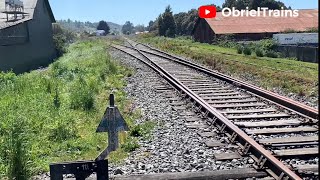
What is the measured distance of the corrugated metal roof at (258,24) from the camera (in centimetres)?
5684

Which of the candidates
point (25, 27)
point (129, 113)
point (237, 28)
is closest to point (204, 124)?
point (129, 113)

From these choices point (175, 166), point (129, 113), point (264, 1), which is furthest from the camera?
point (264, 1)

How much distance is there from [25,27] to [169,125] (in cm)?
3018

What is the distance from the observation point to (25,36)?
36250 millimetres

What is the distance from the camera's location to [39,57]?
39750 millimetres

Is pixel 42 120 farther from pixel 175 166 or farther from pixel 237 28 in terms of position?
pixel 237 28

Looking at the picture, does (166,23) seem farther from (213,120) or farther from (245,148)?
(245,148)

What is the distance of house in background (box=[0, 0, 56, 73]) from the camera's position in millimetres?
32094

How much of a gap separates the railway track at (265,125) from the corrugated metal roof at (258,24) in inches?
1729

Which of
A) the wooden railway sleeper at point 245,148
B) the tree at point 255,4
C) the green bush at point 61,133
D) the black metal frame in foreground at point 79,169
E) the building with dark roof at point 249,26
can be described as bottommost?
the green bush at point 61,133

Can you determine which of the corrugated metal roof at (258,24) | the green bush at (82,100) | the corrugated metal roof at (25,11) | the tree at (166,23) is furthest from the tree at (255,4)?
the green bush at (82,100)

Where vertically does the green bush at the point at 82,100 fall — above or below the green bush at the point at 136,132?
above

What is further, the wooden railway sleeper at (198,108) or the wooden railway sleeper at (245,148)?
the wooden railway sleeper at (198,108)

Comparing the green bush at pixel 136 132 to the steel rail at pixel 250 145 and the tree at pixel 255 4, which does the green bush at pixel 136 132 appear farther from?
the tree at pixel 255 4
